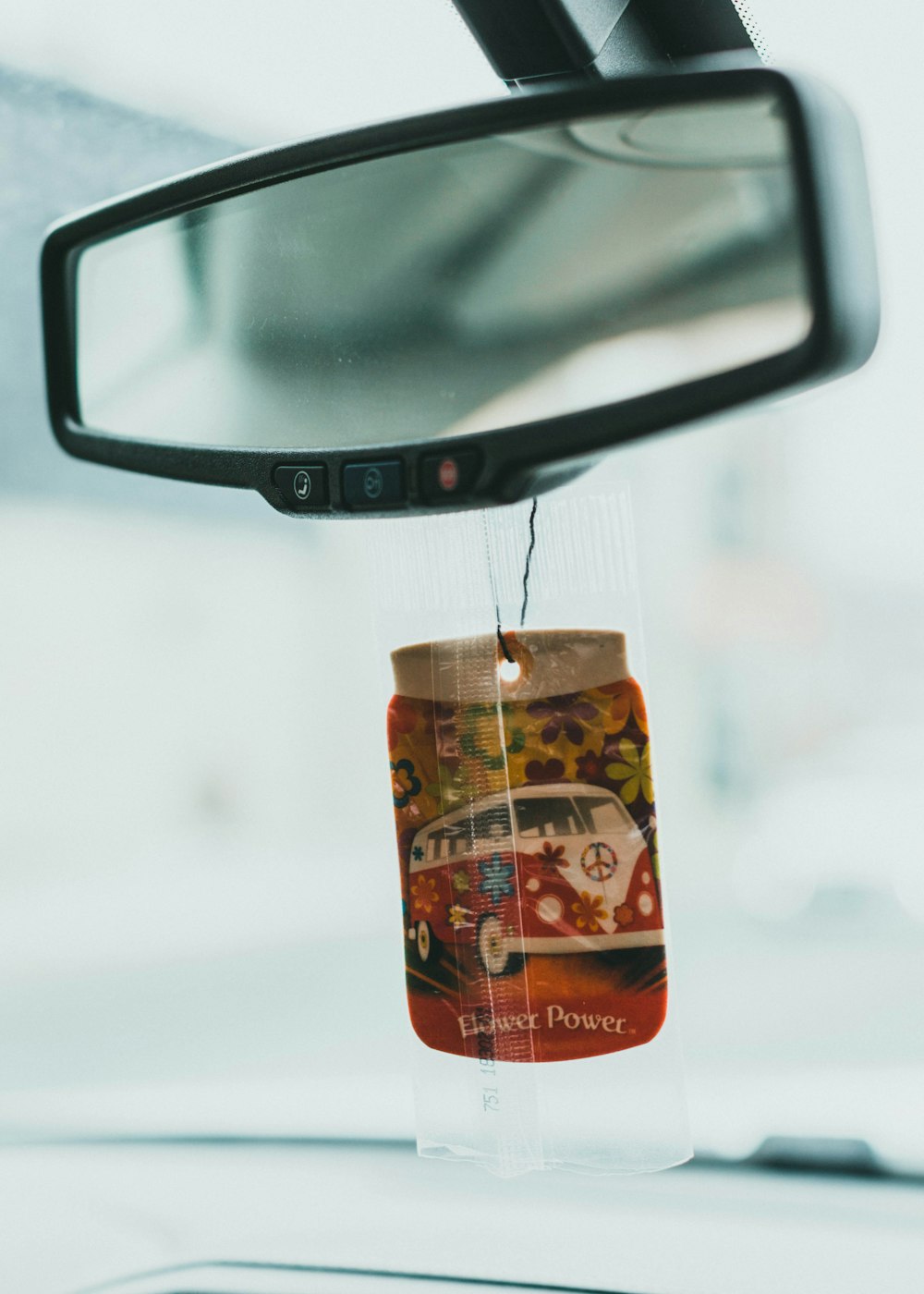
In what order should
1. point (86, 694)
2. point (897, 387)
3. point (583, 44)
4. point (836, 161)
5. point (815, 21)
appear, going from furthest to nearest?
point (86, 694) < point (897, 387) < point (815, 21) < point (583, 44) < point (836, 161)

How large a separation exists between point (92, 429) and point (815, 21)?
574 millimetres

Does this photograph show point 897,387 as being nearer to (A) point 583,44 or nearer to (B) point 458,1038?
(A) point 583,44

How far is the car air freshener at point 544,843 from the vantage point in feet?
2.18

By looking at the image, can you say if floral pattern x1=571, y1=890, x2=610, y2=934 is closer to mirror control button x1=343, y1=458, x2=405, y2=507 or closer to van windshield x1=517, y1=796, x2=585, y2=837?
van windshield x1=517, y1=796, x2=585, y2=837

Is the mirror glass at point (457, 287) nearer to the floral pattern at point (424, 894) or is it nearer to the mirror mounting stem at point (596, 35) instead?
the mirror mounting stem at point (596, 35)

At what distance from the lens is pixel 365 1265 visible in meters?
1.06

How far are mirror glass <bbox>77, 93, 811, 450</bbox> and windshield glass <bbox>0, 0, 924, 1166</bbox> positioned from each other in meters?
0.14

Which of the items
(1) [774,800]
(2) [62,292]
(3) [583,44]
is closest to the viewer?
(3) [583,44]

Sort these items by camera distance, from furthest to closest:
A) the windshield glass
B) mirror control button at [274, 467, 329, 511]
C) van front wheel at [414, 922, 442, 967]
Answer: the windshield glass → van front wheel at [414, 922, 442, 967] → mirror control button at [274, 467, 329, 511]

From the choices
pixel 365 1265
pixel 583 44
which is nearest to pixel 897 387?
pixel 583 44

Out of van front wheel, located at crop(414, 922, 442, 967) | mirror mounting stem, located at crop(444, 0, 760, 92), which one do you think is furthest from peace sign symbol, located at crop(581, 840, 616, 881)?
mirror mounting stem, located at crop(444, 0, 760, 92)

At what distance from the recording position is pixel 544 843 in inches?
26.4

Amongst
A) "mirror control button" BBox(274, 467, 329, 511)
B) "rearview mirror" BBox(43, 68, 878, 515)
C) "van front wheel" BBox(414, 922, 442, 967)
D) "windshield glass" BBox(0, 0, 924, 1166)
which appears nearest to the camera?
"rearview mirror" BBox(43, 68, 878, 515)

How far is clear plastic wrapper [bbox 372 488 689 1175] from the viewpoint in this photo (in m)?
0.67
